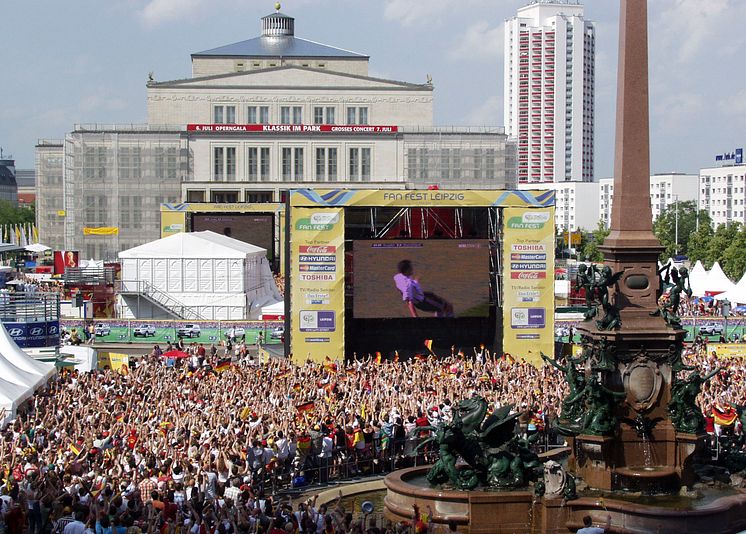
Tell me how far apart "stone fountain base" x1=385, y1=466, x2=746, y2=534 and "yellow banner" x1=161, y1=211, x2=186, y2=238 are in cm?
5310

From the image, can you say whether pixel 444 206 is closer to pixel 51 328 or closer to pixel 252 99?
pixel 51 328

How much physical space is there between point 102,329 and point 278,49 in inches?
Result: 2496

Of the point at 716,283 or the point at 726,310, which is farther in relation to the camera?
the point at 716,283

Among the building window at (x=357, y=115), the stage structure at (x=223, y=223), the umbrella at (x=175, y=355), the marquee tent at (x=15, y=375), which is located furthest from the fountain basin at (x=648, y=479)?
the building window at (x=357, y=115)

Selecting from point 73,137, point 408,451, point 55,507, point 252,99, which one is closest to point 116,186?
point 73,137

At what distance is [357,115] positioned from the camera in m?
94.9

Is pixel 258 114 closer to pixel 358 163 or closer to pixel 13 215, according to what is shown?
pixel 358 163

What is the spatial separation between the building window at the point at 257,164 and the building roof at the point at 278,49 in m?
14.9

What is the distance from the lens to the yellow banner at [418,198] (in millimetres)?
36844

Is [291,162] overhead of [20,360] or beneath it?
overhead

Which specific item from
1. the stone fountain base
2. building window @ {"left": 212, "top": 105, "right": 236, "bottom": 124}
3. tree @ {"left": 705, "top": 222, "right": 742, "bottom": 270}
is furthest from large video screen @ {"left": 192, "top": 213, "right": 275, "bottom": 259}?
the stone fountain base

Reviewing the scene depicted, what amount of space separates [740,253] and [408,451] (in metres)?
67.1

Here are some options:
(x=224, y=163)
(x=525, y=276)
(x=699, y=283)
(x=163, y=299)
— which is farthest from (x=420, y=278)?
(x=224, y=163)

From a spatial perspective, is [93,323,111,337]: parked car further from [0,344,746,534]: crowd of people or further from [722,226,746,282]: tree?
[722,226,746,282]: tree
